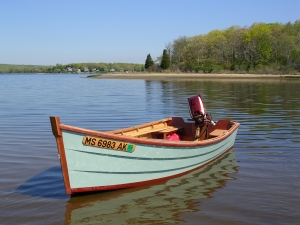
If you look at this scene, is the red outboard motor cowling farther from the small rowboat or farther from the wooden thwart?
the small rowboat

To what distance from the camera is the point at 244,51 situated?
3514 inches

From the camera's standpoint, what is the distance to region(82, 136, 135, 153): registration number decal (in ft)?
21.7

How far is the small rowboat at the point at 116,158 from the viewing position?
655 cm

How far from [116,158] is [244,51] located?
8711 centimetres

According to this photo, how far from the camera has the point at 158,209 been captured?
6715 mm

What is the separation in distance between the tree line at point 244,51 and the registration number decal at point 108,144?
75.2 metres

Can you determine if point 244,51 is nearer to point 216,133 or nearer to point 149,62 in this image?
point 149,62

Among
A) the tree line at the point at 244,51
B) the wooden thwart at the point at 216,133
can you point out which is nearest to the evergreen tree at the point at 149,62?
the tree line at the point at 244,51

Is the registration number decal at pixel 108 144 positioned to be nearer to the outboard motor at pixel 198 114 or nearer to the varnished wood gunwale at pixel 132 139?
the varnished wood gunwale at pixel 132 139

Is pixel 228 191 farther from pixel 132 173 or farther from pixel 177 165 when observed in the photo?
pixel 132 173

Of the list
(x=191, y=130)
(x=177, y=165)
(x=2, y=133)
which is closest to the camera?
(x=177, y=165)

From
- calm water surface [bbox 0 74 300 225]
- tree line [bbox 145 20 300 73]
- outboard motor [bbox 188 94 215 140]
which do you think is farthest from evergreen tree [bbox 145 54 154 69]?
outboard motor [bbox 188 94 215 140]

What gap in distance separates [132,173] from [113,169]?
510 mm

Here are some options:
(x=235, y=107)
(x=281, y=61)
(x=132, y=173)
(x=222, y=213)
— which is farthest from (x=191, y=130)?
(x=281, y=61)
